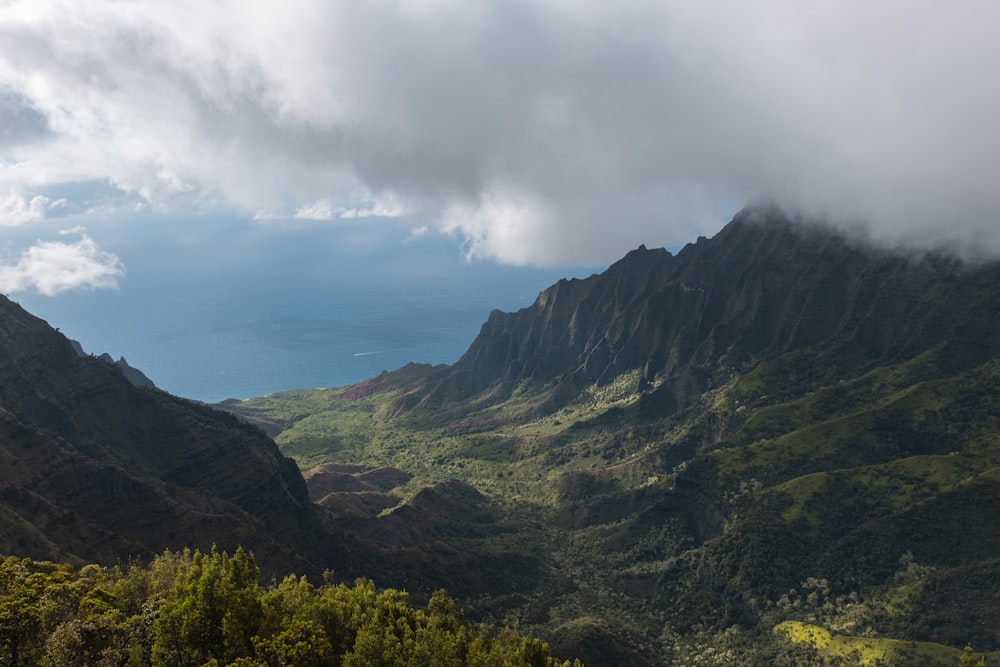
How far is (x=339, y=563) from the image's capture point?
429 feet

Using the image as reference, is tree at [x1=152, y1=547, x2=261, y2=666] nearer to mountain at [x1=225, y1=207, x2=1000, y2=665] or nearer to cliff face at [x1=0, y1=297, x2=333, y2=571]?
cliff face at [x1=0, y1=297, x2=333, y2=571]

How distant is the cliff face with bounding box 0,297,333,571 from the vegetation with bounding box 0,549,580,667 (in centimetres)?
2997

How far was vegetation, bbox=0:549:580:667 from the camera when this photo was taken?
43844 millimetres

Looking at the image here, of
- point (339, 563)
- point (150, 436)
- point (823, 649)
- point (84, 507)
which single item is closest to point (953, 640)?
point (823, 649)

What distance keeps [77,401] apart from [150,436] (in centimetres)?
1620

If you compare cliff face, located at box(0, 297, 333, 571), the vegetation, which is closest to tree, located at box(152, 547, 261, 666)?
the vegetation

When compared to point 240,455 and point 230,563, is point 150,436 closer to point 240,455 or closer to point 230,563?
point 240,455

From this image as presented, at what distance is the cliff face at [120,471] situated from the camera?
95.9 metres

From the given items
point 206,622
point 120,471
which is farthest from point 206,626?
point 120,471

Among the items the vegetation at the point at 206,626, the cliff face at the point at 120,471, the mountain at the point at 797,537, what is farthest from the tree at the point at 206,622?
the mountain at the point at 797,537

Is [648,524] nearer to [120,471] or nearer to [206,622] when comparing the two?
[120,471]

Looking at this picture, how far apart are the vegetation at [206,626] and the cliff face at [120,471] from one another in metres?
30.0

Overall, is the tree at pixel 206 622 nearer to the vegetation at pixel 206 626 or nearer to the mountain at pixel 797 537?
the vegetation at pixel 206 626

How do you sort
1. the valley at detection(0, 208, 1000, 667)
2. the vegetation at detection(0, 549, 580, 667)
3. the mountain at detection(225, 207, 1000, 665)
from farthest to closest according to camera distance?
1. the mountain at detection(225, 207, 1000, 665)
2. the valley at detection(0, 208, 1000, 667)
3. the vegetation at detection(0, 549, 580, 667)
